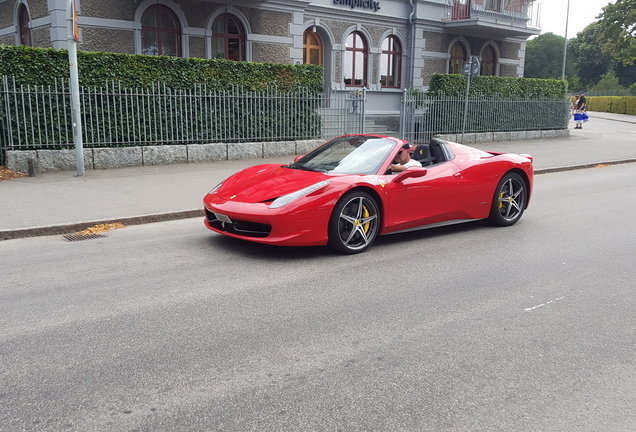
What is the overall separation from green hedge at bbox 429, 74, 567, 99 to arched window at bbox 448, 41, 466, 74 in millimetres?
4309

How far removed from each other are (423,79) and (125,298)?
75.1 ft

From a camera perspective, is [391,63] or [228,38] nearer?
[228,38]

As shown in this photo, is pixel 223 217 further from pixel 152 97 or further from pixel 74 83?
pixel 152 97

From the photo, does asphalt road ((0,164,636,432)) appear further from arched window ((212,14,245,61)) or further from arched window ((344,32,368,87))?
arched window ((344,32,368,87))

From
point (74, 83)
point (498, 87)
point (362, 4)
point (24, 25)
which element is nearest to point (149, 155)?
point (74, 83)

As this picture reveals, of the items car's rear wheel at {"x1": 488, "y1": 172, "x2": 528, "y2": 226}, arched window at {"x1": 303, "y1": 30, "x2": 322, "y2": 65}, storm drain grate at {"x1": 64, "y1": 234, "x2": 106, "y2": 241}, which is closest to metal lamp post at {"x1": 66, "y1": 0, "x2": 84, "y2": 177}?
storm drain grate at {"x1": 64, "y1": 234, "x2": 106, "y2": 241}

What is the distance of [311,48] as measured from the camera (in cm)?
2278

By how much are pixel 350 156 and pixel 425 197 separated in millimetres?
1009

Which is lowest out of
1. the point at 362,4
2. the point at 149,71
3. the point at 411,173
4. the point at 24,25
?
the point at 411,173

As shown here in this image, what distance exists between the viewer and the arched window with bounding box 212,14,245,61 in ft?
62.9

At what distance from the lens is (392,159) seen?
6.59m

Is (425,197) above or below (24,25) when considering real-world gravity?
below

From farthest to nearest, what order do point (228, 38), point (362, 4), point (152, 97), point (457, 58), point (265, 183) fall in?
point (457, 58)
point (362, 4)
point (228, 38)
point (152, 97)
point (265, 183)

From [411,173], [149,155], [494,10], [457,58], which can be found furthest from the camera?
[457,58]
